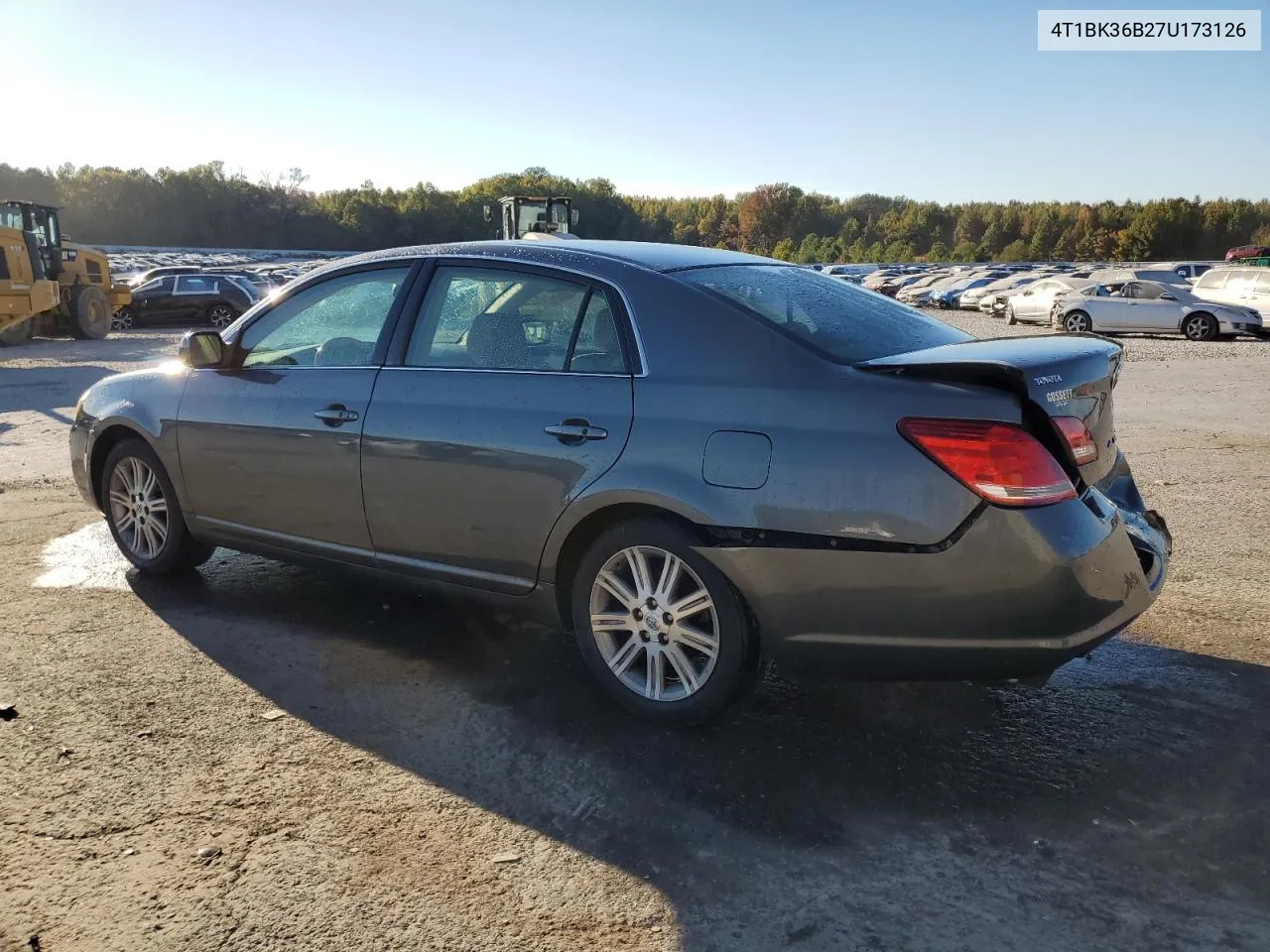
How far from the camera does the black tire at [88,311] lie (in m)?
24.0

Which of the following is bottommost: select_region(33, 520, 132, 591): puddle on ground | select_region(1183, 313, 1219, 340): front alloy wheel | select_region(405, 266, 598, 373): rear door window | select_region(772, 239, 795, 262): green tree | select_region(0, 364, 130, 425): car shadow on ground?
select_region(1183, 313, 1219, 340): front alloy wheel

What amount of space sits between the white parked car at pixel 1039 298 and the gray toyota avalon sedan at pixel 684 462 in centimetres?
A: 2585

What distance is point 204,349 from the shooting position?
4.82 meters

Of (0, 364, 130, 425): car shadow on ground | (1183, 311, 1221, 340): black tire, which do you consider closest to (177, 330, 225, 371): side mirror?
(0, 364, 130, 425): car shadow on ground

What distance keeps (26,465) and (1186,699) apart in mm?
8280

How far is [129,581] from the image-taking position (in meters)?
5.34

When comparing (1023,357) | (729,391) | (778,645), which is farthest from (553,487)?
(1023,357)

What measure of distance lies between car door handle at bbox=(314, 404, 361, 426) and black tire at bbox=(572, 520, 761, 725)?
3.91 ft

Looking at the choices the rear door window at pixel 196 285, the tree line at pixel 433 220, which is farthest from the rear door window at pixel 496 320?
the tree line at pixel 433 220

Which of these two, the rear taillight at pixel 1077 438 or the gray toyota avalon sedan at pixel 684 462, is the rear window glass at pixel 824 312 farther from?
the rear taillight at pixel 1077 438

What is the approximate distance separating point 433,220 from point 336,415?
107656 mm

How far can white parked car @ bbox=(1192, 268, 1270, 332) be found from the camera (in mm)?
23766

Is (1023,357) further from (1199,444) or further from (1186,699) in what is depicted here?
(1199,444)

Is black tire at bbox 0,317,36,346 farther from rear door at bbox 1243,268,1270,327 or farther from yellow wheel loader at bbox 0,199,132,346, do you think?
rear door at bbox 1243,268,1270,327
